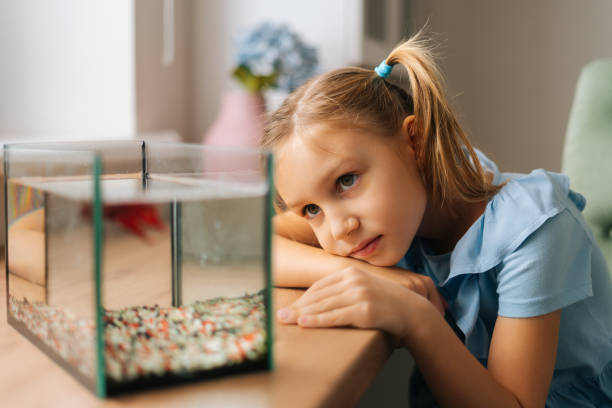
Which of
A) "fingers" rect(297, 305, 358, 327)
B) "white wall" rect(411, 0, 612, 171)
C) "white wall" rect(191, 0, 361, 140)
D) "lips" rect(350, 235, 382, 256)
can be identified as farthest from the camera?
"white wall" rect(411, 0, 612, 171)

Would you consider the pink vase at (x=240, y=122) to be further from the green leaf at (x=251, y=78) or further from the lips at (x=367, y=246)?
the lips at (x=367, y=246)

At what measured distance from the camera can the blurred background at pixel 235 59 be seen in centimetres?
171

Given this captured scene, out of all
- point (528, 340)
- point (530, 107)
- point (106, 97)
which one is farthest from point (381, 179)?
point (530, 107)

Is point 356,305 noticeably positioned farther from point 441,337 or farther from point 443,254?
point 443,254

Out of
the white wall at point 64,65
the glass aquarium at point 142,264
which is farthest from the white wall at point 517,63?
the glass aquarium at point 142,264

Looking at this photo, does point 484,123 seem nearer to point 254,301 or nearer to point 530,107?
point 530,107

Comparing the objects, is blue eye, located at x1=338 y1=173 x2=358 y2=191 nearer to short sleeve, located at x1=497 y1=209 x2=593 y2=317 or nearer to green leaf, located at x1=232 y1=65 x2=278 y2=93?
short sleeve, located at x1=497 y1=209 x2=593 y2=317

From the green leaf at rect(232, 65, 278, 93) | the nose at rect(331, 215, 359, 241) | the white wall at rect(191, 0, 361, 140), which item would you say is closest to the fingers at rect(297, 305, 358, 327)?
the nose at rect(331, 215, 359, 241)

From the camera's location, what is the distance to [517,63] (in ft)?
9.41

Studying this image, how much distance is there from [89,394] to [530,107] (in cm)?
280

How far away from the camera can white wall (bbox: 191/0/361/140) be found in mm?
2037

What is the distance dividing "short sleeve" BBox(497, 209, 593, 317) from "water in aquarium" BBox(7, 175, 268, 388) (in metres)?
0.40

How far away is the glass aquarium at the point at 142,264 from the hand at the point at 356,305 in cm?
12

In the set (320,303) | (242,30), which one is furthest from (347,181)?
(242,30)
